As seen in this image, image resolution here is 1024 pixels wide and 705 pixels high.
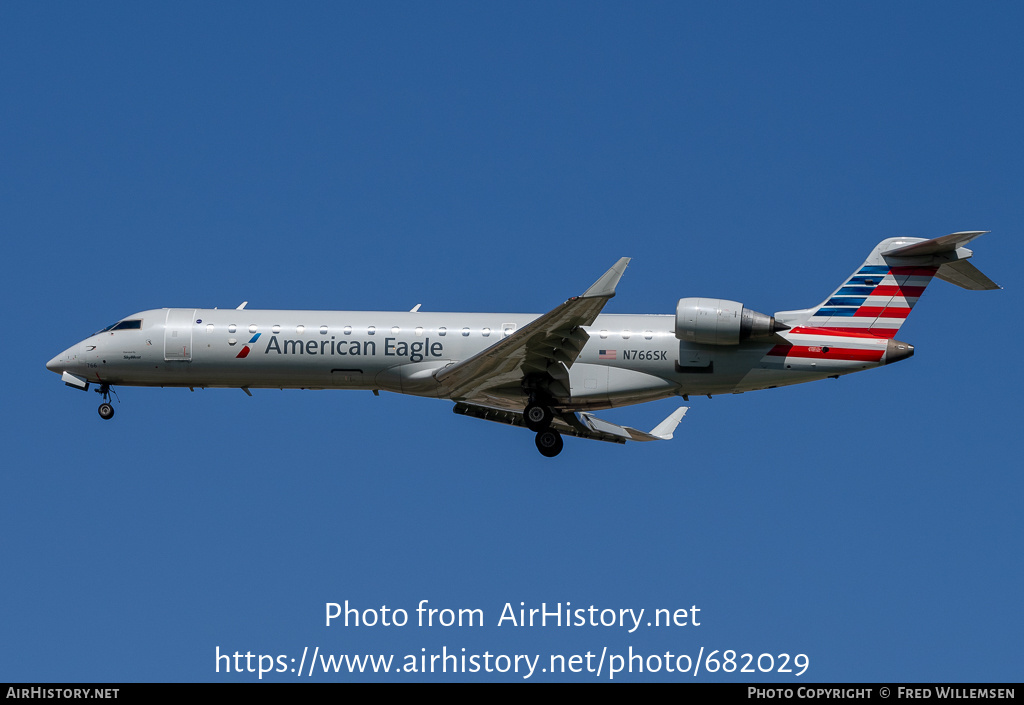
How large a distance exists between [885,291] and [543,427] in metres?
8.78

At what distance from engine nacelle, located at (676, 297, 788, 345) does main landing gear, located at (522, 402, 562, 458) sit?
370cm

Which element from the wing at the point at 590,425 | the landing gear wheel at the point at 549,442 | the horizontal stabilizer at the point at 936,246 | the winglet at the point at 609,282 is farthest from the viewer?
the wing at the point at 590,425

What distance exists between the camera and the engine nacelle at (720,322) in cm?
2773

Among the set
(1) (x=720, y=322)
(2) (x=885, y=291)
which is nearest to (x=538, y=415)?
(1) (x=720, y=322)

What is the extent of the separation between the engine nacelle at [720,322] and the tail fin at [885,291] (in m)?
1.48

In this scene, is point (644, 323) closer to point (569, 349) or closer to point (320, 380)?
point (569, 349)

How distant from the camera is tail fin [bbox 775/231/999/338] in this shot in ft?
94.1

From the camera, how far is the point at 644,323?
29016 mm

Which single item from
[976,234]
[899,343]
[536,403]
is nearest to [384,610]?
[536,403]

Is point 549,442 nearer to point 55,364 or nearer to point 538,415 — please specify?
point 538,415

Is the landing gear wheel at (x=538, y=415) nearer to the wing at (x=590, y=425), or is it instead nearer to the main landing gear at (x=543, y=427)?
the main landing gear at (x=543, y=427)

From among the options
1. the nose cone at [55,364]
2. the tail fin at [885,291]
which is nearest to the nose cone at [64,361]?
the nose cone at [55,364]

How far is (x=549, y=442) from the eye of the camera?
28875 mm

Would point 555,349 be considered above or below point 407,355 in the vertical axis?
below
